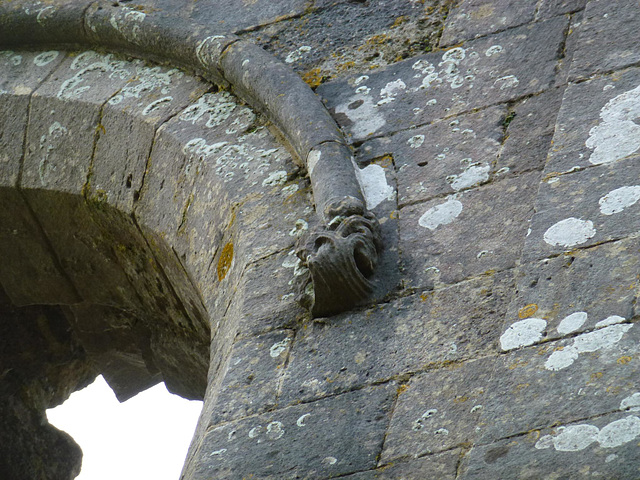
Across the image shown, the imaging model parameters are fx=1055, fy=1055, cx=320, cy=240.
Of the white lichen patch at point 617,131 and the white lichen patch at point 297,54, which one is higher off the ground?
the white lichen patch at point 297,54

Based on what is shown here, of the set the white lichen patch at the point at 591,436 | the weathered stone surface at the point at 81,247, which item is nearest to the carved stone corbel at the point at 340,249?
the white lichen patch at the point at 591,436

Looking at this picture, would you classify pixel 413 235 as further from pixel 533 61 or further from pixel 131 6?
pixel 131 6

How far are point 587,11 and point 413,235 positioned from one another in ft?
3.53

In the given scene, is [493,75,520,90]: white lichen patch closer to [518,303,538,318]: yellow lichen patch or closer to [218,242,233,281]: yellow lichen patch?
[218,242,233,281]: yellow lichen patch

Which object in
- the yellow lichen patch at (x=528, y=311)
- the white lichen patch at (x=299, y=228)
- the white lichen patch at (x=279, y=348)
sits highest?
the white lichen patch at (x=299, y=228)

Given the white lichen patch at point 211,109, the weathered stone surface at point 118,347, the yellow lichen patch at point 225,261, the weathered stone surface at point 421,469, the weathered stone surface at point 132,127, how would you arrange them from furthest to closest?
the weathered stone surface at point 118,347, the weathered stone surface at point 132,127, the white lichen patch at point 211,109, the yellow lichen patch at point 225,261, the weathered stone surface at point 421,469

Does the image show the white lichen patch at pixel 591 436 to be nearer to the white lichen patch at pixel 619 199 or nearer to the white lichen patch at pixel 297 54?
the white lichen patch at pixel 619 199

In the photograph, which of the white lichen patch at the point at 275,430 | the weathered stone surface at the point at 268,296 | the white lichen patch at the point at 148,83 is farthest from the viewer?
the white lichen patch at the point at 148,83

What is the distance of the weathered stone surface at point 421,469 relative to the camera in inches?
83.4

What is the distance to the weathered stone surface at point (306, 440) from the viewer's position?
2316 mm

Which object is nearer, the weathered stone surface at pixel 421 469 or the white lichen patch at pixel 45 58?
the weathered stone surface at pixel 421 469

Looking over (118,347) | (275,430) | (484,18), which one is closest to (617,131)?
(484,18)

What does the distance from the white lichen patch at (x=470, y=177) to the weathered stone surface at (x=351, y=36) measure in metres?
0.77

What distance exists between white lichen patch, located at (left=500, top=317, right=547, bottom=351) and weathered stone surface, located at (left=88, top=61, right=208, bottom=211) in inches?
70.6
